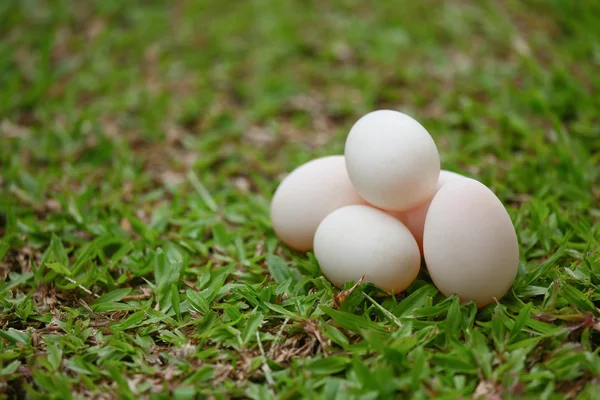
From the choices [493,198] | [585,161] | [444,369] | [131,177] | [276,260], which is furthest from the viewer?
[131,177]

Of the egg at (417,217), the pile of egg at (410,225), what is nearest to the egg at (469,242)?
the pile of egg at (410,225)

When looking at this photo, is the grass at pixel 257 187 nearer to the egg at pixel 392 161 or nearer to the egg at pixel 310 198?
the egg at pixel 310 198

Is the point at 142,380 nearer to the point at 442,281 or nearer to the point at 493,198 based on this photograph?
the point at 442,281

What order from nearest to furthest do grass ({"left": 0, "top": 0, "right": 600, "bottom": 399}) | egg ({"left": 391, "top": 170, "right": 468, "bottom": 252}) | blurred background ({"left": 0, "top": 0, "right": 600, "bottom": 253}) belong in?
grass ({"left": 0, "top": 0, "right": 600, "bottom": 399}) → egg ({"left": 391, "top": 170, "right": 468, "bottom": 252}) → blurred background ({"left": 0, "top": 0, "right": 600, "bottom": 253})

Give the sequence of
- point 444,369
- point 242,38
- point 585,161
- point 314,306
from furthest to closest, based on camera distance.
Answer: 1. point 242,38
2. point 585,161
3. point 314,306
4. point 444,369

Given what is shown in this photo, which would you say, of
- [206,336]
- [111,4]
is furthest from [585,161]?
[111,4]

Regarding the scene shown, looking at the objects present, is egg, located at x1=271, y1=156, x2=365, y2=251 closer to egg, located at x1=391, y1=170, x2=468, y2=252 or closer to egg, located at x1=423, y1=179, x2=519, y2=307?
egg, located at x1=391, y1=170, x2=468, y2=252

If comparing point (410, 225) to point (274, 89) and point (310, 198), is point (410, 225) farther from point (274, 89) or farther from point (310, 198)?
point (274, 89)

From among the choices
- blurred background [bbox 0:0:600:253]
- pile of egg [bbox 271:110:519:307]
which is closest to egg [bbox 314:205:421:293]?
pile of egg [bbox 271:110:519:307]
